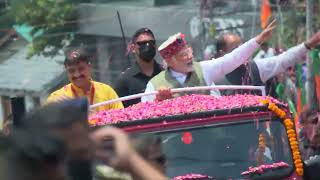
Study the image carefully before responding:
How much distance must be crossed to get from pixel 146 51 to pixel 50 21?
9.99 m

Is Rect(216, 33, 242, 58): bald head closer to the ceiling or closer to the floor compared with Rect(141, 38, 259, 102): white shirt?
closer to the ceiling

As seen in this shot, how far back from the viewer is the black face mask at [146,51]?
21.7ft

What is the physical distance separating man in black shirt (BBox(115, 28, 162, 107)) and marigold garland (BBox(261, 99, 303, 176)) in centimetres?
175

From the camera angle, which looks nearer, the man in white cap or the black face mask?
the man in white cap

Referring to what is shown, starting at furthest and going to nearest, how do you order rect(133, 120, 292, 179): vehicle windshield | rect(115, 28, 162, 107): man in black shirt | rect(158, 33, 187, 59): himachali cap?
1. rect(115, 28, 162, 107): man in black shirt
2. rect(158, 33, 187, 59): himachali cap
3. rect(133, 120, 292, 179): vehicle windshield

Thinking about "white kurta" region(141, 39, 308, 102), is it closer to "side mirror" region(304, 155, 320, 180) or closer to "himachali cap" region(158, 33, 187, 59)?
"himachali cap" region(158, 33, 187, 59)

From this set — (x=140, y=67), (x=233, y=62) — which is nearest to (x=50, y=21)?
(x=140, y=67)

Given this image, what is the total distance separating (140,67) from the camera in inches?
266

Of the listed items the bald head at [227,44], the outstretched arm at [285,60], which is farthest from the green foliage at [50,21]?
the outstretched arm at [285,60]

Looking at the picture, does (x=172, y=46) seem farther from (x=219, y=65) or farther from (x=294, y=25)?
(x=294, y=25)

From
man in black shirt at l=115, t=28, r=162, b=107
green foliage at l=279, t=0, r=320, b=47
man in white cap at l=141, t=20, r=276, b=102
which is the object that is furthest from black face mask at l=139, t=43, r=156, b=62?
green foliage at l=279, t=0, r=320, b=47

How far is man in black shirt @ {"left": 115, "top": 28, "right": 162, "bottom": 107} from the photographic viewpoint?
6562 millimetres

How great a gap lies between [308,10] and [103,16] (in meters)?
7.11

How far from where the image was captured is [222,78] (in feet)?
20.6
